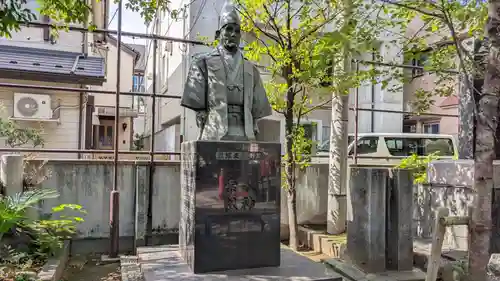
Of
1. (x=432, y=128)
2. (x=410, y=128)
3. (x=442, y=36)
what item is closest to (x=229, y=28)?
(x=442, y=36)

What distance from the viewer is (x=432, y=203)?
5.12 meters

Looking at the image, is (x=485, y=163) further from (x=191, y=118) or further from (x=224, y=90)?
(x=191, y=118)

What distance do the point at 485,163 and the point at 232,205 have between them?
218 centimetres

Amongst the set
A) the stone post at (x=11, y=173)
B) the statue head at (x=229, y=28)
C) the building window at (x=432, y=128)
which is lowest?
the stone post at (x=11, y=173)

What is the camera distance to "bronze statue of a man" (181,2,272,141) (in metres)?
3.83

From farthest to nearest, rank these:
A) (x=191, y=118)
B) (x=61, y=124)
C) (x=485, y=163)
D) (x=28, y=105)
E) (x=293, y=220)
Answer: (x=191, y=118) → (x=61, y=124) → (x=28, y=105) → (x=293, y=220) → (x=485, y=163)

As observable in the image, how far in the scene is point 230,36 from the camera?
4.00m

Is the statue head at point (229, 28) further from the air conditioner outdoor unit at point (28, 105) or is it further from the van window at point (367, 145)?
the van window at point (367, 145)

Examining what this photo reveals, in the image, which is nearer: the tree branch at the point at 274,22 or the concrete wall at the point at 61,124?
the tree branch at the point at 274,22

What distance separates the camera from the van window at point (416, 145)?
11.3m

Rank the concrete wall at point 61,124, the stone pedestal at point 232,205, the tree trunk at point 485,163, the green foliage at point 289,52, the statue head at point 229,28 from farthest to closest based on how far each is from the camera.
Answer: the concrete wall at point 61,124
the green foliage at point 289,52
the statue head at point 229,28
the stone pedestal at point 232,205
the tree trunk at point 485,163

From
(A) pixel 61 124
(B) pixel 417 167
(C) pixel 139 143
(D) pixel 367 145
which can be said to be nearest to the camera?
(B) pixel 417 167

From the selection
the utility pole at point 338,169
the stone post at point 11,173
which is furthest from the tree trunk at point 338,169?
the stone post at point 11,173

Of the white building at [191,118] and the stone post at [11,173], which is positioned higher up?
the white building at [191,118]
